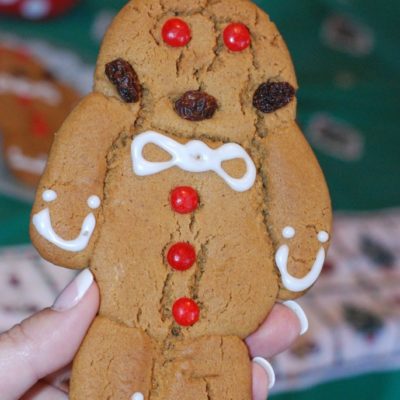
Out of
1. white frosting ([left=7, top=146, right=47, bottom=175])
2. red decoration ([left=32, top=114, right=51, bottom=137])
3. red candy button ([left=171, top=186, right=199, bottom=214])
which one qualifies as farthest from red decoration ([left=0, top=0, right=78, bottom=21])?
red candy button ([left=171, top=186, right=199, bottom=214])

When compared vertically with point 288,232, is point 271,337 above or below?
below

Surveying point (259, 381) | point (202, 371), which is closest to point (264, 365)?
Answer: point (259, 381)

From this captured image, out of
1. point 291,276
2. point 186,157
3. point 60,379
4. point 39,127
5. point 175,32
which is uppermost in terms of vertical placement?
point 175,32

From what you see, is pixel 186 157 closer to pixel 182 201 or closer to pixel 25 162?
pixel 182 201

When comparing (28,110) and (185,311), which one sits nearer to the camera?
(185,311)

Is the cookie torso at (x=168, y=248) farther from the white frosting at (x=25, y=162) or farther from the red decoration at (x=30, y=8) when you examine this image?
the red decoration at (x=30, y=8)

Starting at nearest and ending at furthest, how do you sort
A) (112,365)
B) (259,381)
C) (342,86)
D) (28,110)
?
(112,365), (259,381), (28,110), (342,86)
